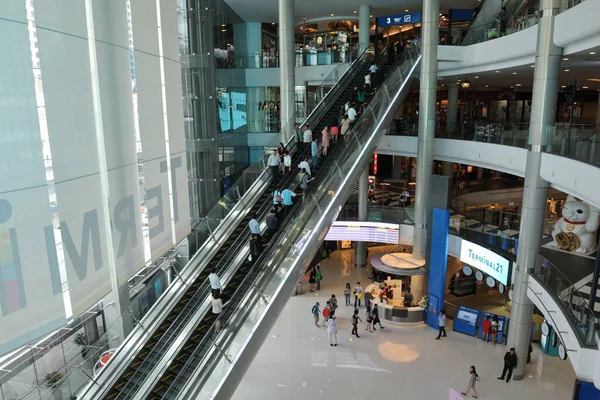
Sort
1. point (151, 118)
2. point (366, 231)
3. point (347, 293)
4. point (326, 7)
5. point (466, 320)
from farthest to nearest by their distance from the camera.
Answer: point (326, 7) → point (366, 231) → point (347, 293) → point (466, 320) → point (151, 118)

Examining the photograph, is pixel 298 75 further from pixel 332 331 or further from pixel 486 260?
pixel 332 331

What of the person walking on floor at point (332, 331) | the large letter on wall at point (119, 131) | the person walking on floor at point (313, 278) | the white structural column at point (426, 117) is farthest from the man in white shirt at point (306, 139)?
the large letter on wall at point (119, 131)

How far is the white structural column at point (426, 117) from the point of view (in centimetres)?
1895

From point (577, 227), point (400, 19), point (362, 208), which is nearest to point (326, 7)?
point (400, 19)

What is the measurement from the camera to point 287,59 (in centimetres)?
2058

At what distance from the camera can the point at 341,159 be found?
15844 mm

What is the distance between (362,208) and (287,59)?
8294 mm

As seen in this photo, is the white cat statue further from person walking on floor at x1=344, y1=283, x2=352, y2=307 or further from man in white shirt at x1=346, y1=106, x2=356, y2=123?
person walking on floor at x1=344, y1=283, x2=352, y2=307

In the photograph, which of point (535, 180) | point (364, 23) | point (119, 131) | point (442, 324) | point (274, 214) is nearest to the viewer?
point (119, 131)

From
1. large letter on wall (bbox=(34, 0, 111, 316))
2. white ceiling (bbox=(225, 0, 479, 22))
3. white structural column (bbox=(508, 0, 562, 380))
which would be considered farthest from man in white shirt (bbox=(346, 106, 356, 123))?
large letter on wall (bbox=(34, 0, 111, 316))

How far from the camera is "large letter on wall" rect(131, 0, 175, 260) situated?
806cm

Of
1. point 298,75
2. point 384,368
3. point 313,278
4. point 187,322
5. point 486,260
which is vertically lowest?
point 384,368

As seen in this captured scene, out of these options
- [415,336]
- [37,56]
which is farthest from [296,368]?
[37,56]

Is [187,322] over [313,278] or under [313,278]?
over
